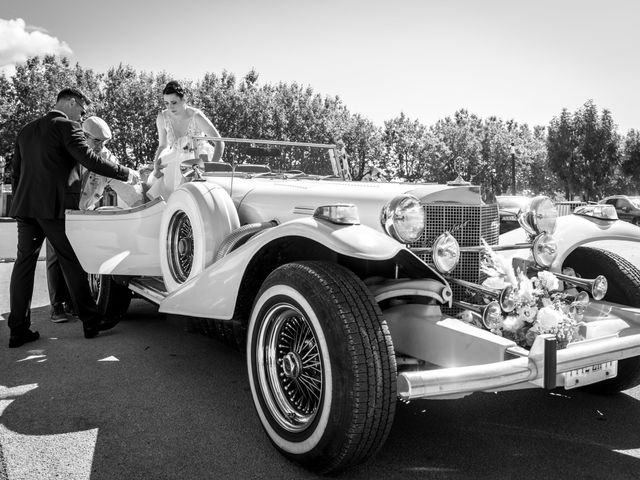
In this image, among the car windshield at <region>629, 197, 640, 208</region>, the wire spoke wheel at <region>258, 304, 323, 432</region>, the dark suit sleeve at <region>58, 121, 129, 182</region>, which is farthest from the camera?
the car windshield at <region>629, 197, 640, 208</region>

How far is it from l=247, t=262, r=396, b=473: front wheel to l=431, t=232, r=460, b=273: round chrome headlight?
1.82ft

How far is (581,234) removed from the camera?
3.41 m

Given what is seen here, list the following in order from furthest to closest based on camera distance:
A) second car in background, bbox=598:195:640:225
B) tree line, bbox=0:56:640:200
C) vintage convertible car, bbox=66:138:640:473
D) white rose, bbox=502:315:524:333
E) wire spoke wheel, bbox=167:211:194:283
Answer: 1. tree line, bbox=0:56:640:200
2. second car in background, bbox=598:195:640:225
3. wire spoke wheel, bbox=167:211:194:283
4. white rose, bbox=502:315:524:333
5. vintage convertible car, bbox=66:138:640:473

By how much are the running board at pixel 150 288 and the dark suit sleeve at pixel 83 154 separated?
857 millimetres

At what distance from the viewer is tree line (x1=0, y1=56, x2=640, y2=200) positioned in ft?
97.1

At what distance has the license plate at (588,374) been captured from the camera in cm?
219

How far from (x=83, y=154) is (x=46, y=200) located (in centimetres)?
48

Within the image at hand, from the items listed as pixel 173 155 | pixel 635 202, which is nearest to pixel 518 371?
pixel 173 155

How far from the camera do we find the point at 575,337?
8.23ft

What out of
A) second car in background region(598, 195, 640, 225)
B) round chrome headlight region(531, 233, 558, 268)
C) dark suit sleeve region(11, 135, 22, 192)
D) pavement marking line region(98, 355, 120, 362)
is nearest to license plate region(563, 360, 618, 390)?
round chrome headlight region(531, 233, 558, 268)

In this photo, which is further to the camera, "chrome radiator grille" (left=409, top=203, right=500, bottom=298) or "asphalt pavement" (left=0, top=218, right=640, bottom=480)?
"chrome radiator grille" (left=409, top=203, right=500, bottom=298)

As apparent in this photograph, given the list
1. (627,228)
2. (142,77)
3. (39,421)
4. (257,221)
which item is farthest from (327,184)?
(142,77)

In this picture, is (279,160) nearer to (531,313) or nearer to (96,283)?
(96,283)

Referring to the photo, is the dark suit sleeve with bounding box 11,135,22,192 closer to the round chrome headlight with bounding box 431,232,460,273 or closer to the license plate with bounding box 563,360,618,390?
the round chrome headlight with bounding box 431,232,460,273
